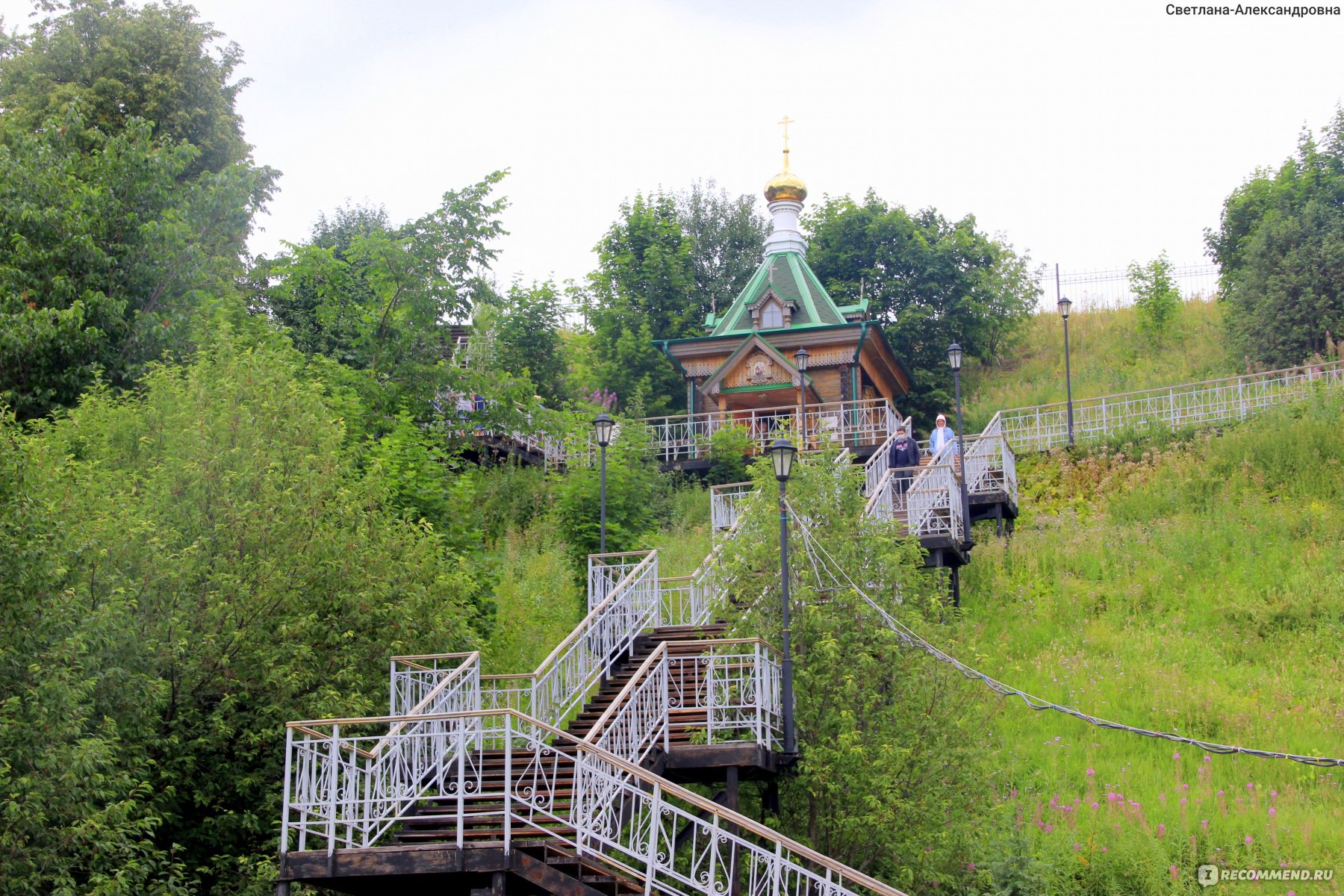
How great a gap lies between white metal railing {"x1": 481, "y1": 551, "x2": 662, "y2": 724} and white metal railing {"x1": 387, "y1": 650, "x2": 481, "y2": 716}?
0.76 feet

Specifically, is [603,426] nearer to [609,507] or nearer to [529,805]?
[609,507]

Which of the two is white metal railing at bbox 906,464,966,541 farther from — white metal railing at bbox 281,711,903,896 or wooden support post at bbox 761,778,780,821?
white metal railing at bbox 281,711,903,896

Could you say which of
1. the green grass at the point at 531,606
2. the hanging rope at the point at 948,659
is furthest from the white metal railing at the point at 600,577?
the hanging rope at the point at 948,659

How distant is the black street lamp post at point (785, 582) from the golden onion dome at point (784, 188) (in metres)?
30.5

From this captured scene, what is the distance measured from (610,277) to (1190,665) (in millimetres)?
31308

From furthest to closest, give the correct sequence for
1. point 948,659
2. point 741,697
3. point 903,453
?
point 903,453 → point 948,659 → point 741,697

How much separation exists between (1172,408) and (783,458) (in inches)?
785

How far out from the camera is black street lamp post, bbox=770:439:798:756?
14789 millimetres

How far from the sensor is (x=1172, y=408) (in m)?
32.7

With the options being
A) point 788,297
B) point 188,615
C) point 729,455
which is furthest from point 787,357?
point 188,615

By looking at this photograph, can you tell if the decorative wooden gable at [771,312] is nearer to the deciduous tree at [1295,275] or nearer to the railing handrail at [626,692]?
the deciduous tree at [1295,275]

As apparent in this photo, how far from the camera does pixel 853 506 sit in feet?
55.2

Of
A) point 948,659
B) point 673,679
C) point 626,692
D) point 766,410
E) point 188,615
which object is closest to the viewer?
point 626,692

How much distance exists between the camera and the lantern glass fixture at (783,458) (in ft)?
51.3
